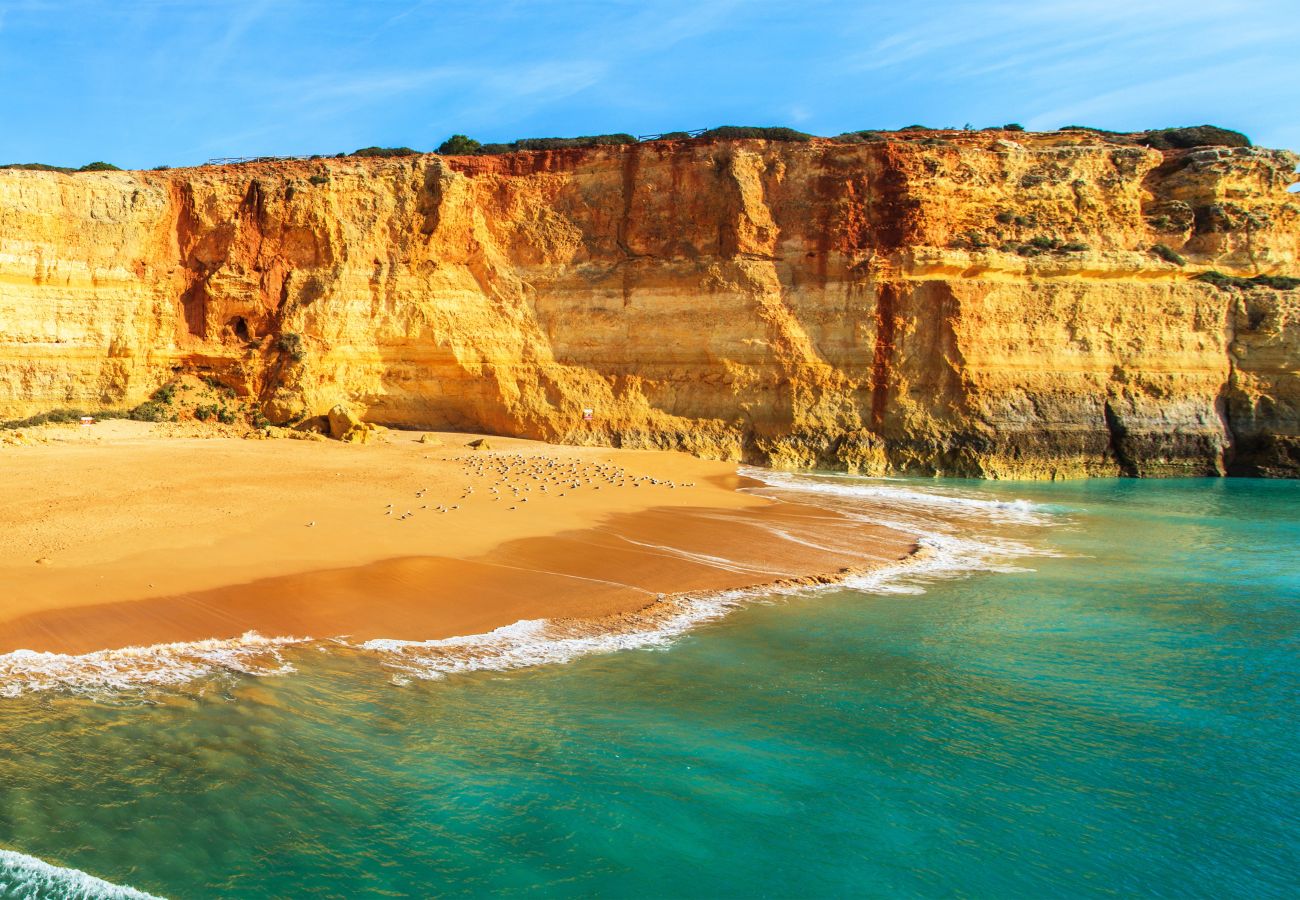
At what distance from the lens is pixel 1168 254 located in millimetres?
24641

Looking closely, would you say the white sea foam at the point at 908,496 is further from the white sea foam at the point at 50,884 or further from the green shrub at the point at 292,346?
the white sea foam at the point at 50,884

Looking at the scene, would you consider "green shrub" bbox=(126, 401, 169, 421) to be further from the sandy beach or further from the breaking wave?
the breaking wave

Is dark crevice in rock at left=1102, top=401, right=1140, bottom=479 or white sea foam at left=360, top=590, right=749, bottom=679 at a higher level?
dark crevice in rock at left=1102, top=401, right=1140, bottom=479

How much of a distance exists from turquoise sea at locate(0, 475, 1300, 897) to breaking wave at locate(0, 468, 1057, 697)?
44mm

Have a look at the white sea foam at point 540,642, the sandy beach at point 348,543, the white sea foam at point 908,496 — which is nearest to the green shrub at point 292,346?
the sandy beach at point 348,543

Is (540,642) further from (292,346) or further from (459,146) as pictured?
(459,146)

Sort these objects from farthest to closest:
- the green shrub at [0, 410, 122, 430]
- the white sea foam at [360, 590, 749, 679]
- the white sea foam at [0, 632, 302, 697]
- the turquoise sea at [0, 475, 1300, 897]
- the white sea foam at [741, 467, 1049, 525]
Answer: the green shrub at [0, 410, 122, 430] < the white sea foam at [741, 467, 1049, 525] < the white sea foam at [360, 590, 749, 679] < the white sea foam at [0, 632, 302, 697] < the turquoise sea at [0, 475, 1300, 897]

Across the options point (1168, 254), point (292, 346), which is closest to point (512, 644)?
point (292, 346)

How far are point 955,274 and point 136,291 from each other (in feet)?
73.2

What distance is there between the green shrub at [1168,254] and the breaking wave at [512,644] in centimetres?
1594

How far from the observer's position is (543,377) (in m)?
23.4

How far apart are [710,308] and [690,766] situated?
19.0 meters

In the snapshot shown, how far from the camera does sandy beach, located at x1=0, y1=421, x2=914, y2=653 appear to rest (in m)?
7.59

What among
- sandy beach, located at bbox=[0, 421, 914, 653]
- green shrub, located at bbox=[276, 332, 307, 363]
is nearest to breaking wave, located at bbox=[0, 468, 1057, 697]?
sandy beach, located at bbox=[0, 421, 914, 653]
